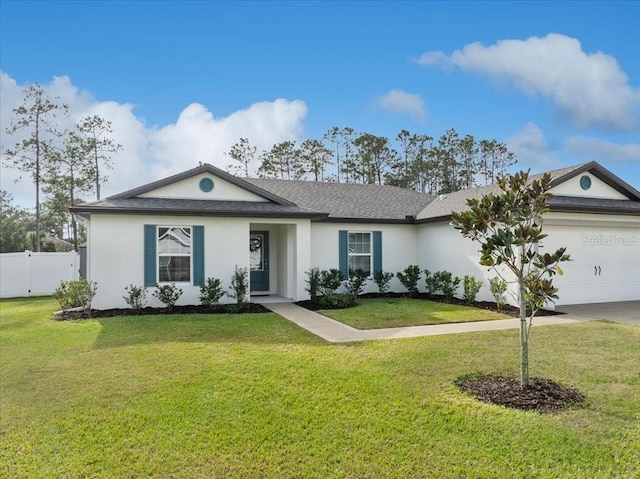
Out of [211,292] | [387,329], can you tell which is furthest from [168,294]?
[387,329]

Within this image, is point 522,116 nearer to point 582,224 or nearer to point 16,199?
point 582,224

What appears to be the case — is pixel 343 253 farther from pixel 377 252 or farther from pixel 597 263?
pixel 597 263

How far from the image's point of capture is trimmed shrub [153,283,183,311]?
11.8m

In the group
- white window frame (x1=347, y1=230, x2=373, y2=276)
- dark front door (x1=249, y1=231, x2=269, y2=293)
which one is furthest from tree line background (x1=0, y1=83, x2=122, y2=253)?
white window frame (x1=347, y1=230, x2=373, y2=276)

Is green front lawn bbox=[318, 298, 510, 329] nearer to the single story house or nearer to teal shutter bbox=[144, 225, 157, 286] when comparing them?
the single story house

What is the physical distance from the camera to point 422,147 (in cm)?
3784


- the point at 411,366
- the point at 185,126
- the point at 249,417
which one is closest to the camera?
the point at 249,417

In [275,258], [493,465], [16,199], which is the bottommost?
[493,465]

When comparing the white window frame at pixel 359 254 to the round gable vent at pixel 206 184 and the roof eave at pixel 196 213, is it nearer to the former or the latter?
the roof eave at pixel 196 213

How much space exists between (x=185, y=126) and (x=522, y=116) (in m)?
16.4

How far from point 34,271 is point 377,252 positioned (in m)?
14.0

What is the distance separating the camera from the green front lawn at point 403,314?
33.2ft

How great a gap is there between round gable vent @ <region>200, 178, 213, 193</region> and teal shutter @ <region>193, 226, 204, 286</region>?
4.37 ft

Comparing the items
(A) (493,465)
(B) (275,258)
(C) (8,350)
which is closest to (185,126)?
(B) (275,258)
